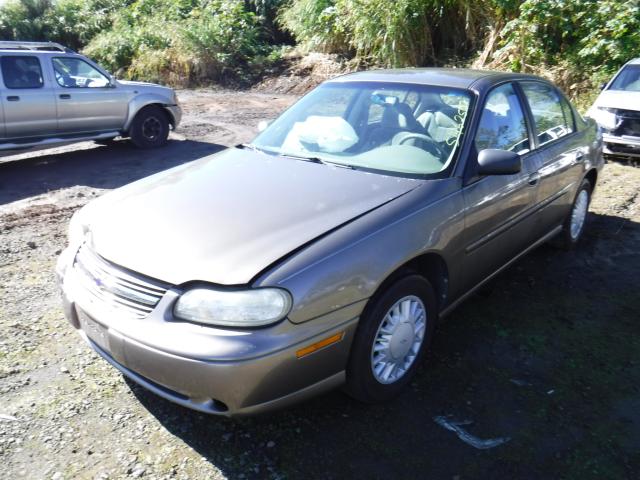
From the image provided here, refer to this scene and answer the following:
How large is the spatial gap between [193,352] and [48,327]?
195cm

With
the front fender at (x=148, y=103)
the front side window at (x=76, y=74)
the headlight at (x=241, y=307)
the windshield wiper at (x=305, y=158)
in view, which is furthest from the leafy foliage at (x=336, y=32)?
the headlight at (x=241, y=307)

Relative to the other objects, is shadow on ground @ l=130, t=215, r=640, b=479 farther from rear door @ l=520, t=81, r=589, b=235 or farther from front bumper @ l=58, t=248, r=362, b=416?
rear door @ l=520, t=81, r=589, b=235

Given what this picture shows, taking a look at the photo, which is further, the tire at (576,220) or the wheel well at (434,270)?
the tire at (576,220)

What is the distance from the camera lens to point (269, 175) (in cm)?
350

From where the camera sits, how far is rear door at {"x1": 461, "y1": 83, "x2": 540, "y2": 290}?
3.49 meters

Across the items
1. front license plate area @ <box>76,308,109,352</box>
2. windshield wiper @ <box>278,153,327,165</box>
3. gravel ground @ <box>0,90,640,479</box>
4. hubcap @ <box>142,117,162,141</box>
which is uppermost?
windshield wiper @ <box>278,153,327,165</box>

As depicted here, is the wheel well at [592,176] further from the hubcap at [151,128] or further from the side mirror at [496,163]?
the hubcap at [151,128]

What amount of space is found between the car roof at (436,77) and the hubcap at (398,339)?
1.61m

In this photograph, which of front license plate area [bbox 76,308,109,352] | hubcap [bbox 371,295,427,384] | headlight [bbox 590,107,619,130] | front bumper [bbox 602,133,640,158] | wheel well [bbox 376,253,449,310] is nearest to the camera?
front license plate area [bbox 76,308,109,352]

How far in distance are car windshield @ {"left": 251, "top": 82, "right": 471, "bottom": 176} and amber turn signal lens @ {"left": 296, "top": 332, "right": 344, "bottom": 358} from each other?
46.7 inches

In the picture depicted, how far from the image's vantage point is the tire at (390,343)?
2.81 meters

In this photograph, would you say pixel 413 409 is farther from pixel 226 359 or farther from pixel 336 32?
pixel 336 32

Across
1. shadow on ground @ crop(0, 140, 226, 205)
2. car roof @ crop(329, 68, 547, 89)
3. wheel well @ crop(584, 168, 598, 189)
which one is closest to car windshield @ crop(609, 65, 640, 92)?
wheel well @ crop(584, 168, 598, 189)

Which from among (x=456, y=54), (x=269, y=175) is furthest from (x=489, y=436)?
(x=456, y=54)
